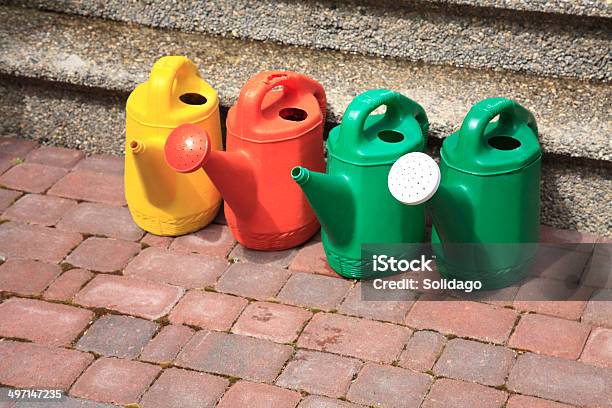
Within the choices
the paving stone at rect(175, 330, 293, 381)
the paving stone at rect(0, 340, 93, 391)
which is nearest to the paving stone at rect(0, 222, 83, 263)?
the paving stone at rect(0, 340, 93, 391)

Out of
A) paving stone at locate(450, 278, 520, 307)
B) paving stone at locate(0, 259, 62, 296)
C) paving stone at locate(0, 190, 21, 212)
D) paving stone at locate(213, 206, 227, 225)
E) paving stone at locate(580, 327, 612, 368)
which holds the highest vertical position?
paving stone at locate(0, 190, 21, 212)

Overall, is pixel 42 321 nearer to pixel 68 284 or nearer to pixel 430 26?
pixel 68 284

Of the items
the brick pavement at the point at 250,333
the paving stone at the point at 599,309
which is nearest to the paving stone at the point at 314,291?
the brick pavement at the point at 250,333

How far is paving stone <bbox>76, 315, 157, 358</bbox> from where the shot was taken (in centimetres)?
292

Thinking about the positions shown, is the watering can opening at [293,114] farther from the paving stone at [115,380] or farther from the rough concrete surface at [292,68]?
the paving stone at [115,380]

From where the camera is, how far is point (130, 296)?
3.14m

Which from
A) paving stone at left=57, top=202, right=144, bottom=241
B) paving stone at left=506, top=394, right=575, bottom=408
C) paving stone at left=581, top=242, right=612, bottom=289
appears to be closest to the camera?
paving stone at left=506, top=394, right=575, bottom=408

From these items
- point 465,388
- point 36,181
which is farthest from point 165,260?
point 465,388

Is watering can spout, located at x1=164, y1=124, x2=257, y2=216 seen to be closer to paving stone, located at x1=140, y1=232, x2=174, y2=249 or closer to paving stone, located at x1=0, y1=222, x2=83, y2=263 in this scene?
paving stone, located at x1=140, y1=232, x2=174, y2=249

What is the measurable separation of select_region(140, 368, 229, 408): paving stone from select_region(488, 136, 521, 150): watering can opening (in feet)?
3.51

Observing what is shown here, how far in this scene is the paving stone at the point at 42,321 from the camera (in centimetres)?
297

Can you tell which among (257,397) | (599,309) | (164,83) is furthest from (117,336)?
→ (599,309)

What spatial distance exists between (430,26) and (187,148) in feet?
3.16

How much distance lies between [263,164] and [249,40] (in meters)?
0.69
